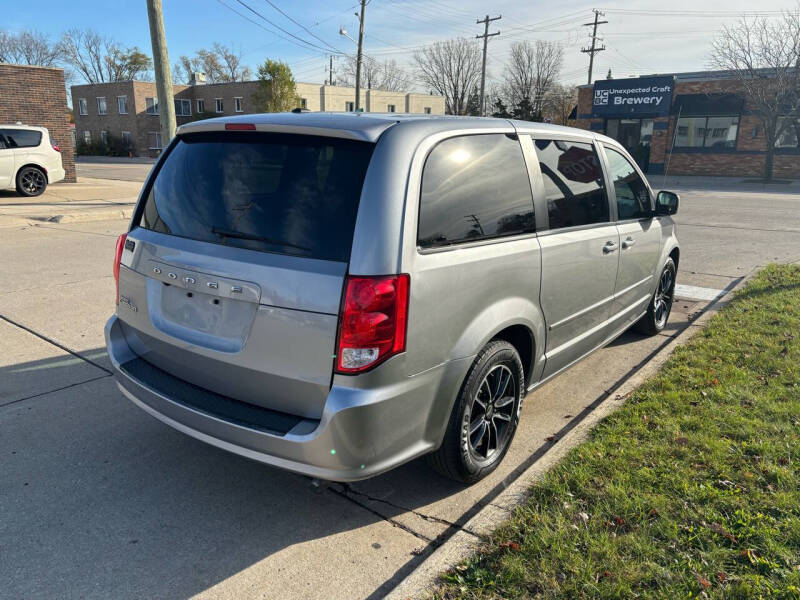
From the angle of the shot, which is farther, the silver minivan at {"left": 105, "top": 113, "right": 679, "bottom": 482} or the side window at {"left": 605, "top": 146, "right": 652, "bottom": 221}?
the side window at {"left": 605, "top": 146, "right": 652, "bottom": 221}

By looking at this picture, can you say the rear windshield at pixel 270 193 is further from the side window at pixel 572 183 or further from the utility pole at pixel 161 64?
the utility pole at pixel 161 64

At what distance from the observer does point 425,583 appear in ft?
7.79

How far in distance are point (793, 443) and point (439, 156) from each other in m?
2.64

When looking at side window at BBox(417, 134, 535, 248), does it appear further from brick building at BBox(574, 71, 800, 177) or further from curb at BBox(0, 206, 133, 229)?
brick building at BBox(574, 71, 800, 177)

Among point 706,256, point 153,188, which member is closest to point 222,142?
point 153,188

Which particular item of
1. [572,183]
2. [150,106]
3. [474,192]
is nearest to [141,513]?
[474,192]

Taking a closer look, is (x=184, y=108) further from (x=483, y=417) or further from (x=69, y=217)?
(x=483, y=417)

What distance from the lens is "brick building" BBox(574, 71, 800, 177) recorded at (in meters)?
33.9

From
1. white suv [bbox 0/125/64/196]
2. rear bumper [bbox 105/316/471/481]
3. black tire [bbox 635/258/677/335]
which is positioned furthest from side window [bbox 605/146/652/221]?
white suv [bbox 0/125/64/196]

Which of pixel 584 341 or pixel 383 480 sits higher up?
pixel 584 341

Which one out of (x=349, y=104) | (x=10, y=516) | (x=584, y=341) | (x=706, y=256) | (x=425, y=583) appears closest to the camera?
(x=425, y=583)

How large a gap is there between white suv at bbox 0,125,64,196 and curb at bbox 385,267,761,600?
1666 cm

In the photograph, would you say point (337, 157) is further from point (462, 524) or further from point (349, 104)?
point (349, 104)

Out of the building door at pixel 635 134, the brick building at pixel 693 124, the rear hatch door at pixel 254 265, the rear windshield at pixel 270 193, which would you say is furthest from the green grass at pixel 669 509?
the building door at pixel 635 134
